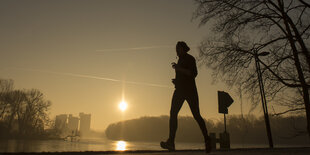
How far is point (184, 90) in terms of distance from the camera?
4.73 metres

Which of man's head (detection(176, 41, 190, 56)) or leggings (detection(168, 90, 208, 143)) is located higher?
man's head (detection(176, 41, 190, 56))

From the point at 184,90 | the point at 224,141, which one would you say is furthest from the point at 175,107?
the point at 224,141

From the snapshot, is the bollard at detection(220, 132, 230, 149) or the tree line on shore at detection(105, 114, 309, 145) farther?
the tree line on shore at detection(105, 114, 309, 145)

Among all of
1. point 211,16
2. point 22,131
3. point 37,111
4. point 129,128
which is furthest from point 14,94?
point 129,128

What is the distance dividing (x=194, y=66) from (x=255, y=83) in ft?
15.7

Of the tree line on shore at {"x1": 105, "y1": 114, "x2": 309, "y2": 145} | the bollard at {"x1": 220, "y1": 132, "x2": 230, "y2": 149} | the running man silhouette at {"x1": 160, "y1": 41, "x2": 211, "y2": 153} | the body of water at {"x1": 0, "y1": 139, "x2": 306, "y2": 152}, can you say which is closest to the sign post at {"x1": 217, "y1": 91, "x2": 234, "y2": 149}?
the bollard at {"x1": 220, "y1": 132, "x2": 230, "y2": 149}

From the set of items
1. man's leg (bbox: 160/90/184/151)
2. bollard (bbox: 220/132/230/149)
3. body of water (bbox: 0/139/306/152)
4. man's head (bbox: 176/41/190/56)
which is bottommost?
body of water (bbox: 0/139/306/152)

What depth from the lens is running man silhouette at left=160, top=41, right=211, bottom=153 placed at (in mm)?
4691

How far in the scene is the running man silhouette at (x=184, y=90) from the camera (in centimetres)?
469

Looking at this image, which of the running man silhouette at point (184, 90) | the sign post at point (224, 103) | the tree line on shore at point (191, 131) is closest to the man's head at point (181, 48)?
the running man silhouette at point (184, 90)

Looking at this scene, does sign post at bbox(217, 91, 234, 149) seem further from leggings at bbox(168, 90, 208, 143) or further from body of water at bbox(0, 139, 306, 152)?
body of water at bbox(0, 139, 306, 152)

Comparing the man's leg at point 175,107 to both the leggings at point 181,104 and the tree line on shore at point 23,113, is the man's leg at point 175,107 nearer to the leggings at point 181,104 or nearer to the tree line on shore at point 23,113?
the leggings at point 181,104

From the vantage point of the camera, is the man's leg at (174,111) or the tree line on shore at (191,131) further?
the tree line on shore at (191,131)

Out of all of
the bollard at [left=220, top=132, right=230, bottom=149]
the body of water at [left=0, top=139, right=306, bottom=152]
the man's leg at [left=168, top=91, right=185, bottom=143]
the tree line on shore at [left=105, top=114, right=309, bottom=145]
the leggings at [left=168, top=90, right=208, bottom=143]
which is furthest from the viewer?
the tree line on shore at [left=105, top=114, right=309, bottom=145]
